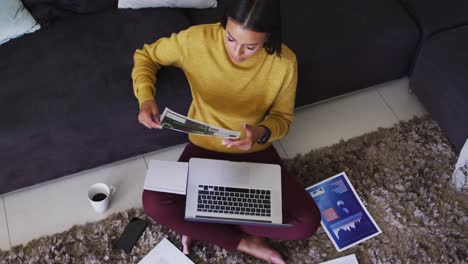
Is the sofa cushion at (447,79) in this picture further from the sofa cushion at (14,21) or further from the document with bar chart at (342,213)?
the sofa cushion at (14,21)

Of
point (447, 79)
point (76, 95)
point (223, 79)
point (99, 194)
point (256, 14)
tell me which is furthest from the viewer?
point (447, 79)

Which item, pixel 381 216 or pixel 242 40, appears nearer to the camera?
pixel 242 40

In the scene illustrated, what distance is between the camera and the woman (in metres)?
1.50

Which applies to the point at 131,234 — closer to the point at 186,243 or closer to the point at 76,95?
the point at 186,243

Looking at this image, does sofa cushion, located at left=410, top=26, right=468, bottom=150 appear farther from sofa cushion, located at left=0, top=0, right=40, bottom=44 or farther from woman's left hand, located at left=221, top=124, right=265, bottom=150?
A: sofa cushion, located at left=0, top=0, right=40, bottom=44

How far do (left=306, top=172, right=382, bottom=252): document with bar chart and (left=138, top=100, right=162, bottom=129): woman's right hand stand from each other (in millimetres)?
769

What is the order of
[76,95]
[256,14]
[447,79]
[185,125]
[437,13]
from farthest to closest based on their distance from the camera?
[437,13], [447,79], [76,95], [185,125], [256,14]

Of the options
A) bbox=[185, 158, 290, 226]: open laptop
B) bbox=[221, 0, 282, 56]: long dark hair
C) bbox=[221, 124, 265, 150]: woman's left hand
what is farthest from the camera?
bbox=[185, 158, 290, 226]: open laptop

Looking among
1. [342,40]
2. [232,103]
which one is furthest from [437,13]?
[232,103]

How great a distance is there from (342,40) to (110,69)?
3.05ft

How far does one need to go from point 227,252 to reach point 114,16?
102 cm

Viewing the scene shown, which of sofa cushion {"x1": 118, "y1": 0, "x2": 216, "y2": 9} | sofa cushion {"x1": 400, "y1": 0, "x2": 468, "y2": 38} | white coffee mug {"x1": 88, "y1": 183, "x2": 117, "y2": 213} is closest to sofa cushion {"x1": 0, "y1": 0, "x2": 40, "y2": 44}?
sofa cushion {"x1": 118, "y1": 0, "x2": 216, "y2": 9}

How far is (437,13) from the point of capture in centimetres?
211

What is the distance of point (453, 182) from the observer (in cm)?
201
